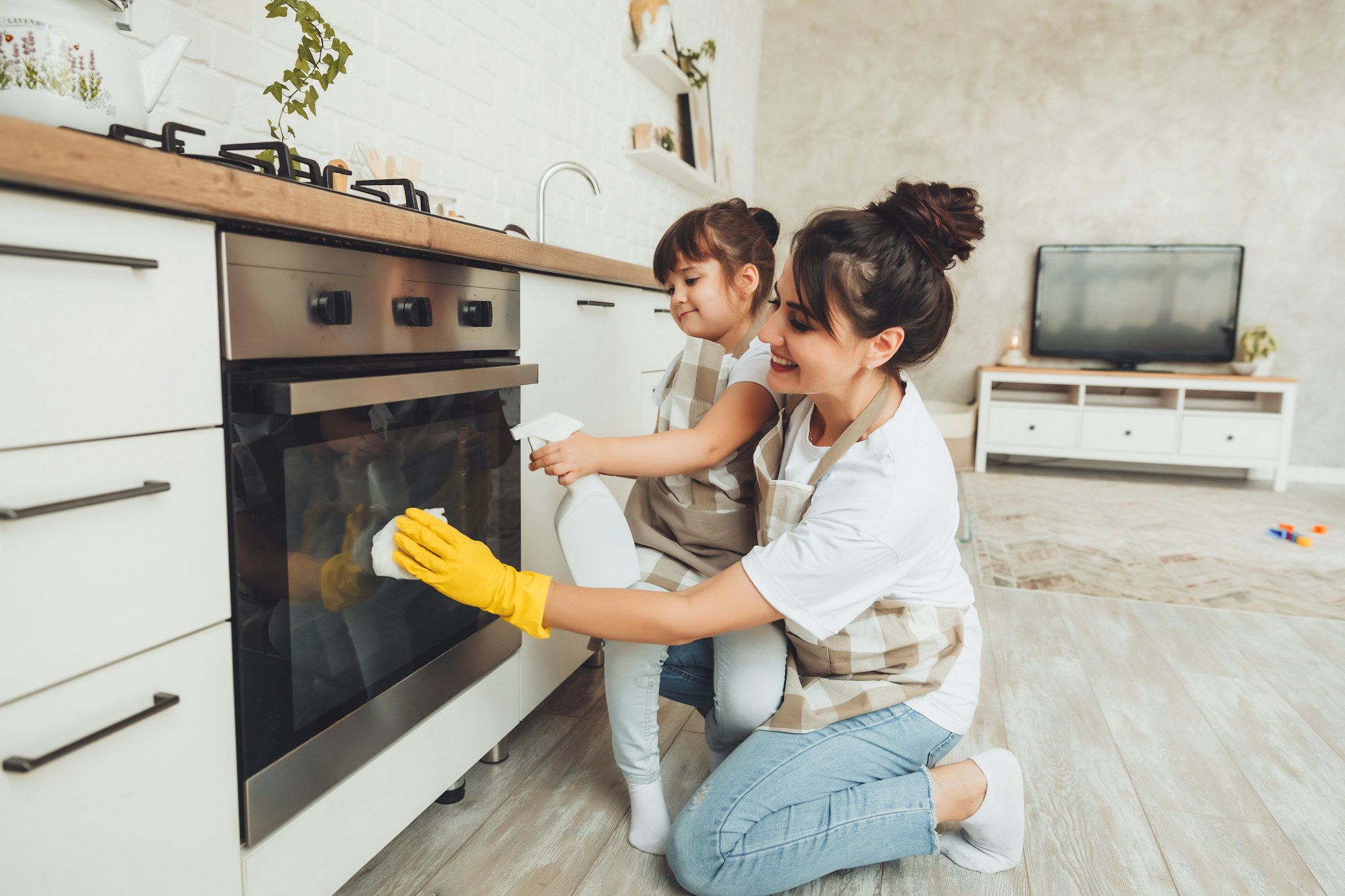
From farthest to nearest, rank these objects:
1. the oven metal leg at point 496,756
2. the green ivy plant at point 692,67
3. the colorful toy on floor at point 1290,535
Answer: the green ivy plant at point 692,67 → the colorful toy on floor at point 1290,535 → the oven metal leg at point 496,756

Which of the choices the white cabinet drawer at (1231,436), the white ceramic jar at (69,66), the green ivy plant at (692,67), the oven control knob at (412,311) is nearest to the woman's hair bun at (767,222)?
the oven control knob at (412,311)

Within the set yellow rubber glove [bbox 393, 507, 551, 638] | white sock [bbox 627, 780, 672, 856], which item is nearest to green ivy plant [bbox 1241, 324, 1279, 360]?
white sock [bbox 627, 780, 672, 856]

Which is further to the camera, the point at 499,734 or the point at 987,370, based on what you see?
the point at 987,370

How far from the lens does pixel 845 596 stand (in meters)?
0.99

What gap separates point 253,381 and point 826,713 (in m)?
0.83

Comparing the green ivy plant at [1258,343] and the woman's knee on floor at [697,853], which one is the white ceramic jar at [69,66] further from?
the green ivy plant at [1258,343]

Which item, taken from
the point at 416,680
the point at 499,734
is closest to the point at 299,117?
the point at 416,680

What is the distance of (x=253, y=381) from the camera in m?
0.78

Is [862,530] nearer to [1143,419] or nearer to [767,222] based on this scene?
[767,222]

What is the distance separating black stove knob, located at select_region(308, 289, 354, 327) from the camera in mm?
854

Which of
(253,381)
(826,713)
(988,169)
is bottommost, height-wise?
(826,713)

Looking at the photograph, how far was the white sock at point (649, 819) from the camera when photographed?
1.21m

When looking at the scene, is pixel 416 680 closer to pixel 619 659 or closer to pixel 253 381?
pixel 619 659

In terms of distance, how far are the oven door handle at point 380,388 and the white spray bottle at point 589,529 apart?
101 millimetres
